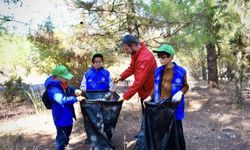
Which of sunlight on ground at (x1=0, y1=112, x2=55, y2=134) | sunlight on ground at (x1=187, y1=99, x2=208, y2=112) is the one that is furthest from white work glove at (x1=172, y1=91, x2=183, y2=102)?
sunlight on ground at (x1=187, y1=99, x2=208, y2=112)

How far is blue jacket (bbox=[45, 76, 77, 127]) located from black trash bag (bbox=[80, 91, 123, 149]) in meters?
0.28

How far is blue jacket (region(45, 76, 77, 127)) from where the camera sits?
468 cm

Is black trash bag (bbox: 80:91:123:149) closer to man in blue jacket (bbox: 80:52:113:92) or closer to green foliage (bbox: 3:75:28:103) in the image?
man in blue jacket (bbox: 80:52:113:92)

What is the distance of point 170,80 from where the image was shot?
4.49 meters

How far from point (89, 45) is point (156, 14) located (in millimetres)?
2332

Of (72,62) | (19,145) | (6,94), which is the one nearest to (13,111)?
(6,94)

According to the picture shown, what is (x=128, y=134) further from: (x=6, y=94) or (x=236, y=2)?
(x=6, y=94)

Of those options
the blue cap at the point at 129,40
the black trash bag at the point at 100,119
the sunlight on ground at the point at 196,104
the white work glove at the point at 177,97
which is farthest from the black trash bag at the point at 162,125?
the sunlight on ground at the point at 196,104

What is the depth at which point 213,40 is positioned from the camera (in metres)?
11.5

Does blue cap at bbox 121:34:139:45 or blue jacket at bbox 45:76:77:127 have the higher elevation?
blue cap at bbox 121:34:139:45

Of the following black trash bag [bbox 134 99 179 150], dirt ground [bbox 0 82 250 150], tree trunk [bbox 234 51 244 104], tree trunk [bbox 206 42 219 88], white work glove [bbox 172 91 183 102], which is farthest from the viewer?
tree trunk [bbox 206 42 219 88]

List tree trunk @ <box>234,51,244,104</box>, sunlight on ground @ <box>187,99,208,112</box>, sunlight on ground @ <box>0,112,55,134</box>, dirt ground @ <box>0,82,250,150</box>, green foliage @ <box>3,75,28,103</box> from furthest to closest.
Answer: green foliage @ <box>3,75,28,103</box> → sunlight on ground @ <box>187,99,208,112</box> → tree trunk @ <box>234,51,244,104</box> → sunlight on ground @ <box>0,112,55,134</box> → dirt ground @ <box>0,82,250,150</box>

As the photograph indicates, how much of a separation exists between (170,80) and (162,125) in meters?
0.62

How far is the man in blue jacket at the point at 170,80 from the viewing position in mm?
4426
